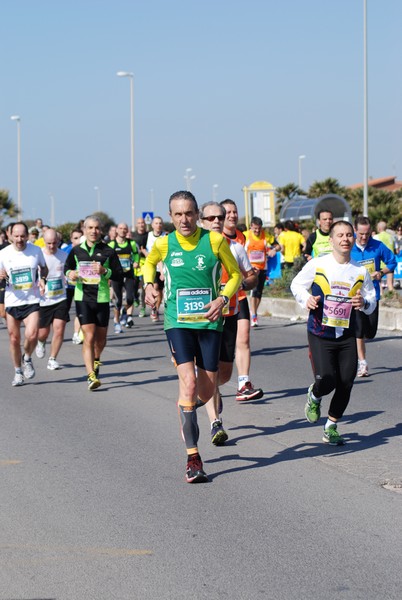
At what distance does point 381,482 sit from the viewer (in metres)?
6.92

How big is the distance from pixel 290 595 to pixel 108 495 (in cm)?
219

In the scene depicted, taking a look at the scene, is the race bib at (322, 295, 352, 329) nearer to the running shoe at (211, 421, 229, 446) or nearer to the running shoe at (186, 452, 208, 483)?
the running shoe at (211, 421, 229, 446)

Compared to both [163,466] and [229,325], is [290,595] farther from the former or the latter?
[229,325]

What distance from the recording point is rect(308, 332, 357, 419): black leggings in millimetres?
8070

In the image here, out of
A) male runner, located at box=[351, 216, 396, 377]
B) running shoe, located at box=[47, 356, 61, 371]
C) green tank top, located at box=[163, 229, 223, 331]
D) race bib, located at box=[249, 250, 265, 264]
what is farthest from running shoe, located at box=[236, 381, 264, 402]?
race bib, located at box=[249, 250, 265, 264]

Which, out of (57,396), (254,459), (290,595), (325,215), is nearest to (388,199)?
(325,215)

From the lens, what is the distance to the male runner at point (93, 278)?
12062mm

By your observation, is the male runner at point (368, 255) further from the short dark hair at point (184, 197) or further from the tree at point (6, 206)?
the tree at point (6, 206)

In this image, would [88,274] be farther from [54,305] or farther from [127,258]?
[127,258]

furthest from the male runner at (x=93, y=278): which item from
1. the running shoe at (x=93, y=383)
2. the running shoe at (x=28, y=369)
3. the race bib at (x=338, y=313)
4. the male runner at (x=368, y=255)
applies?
the race bib at (x=338, y=313)

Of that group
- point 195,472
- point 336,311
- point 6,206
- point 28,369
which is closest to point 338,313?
point 336,311

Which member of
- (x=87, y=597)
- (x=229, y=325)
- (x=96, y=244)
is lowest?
(x=87, y=597)

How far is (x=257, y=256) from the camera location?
59.5 ft

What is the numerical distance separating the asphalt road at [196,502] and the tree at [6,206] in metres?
47.0
